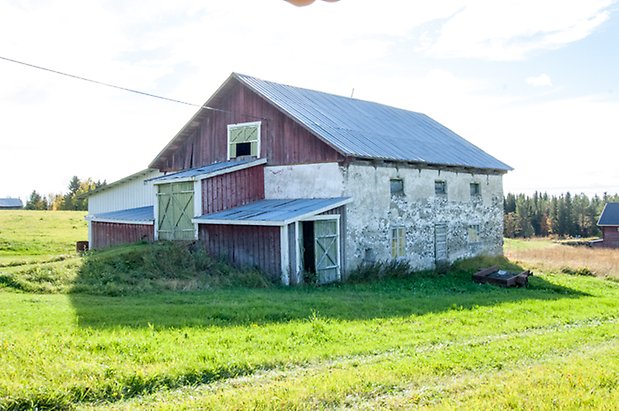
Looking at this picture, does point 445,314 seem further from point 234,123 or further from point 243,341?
point 234,123

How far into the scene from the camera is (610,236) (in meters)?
58.2

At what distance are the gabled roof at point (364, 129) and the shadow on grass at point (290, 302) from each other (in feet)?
17.7

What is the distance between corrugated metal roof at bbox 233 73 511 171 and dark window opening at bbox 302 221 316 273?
3010 millimetres

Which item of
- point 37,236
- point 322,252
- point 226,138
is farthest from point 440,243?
point 37,236

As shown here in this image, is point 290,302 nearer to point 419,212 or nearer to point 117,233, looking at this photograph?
point 419,212

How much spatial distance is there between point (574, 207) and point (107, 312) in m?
83.4

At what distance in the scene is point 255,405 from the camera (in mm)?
6934

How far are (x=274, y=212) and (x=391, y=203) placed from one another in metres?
5.38

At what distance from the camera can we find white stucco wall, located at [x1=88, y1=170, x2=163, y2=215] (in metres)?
29.4

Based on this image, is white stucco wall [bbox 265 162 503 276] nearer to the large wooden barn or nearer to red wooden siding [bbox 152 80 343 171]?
the large wooden barn

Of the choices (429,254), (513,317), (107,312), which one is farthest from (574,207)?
(107,312)

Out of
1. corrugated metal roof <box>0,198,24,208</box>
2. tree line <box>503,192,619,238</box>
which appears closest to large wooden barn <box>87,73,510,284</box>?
tree line <box>503,192,619,238</box>

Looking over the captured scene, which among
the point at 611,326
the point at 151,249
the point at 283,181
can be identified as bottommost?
the point at 611,326

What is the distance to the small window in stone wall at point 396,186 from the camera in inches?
908
